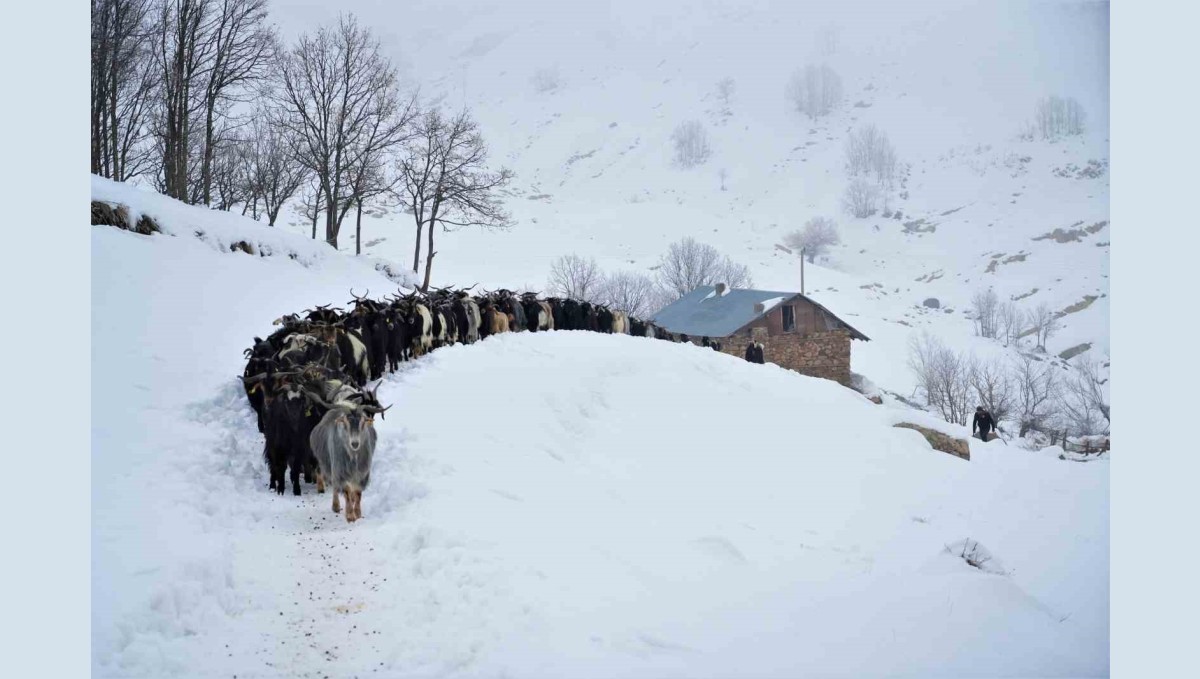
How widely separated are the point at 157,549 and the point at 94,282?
5.53m

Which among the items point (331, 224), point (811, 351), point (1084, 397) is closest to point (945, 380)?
point (811, 351)

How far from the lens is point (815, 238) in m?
56.8

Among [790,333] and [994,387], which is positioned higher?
[790,333]

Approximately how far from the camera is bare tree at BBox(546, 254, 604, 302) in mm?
44500

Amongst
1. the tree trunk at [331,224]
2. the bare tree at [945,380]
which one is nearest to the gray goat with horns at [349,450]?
the tree trunk at [331,224]

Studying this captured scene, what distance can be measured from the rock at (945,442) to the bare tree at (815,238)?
40.7 m

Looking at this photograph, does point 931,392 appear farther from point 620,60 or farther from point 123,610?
point 123,610

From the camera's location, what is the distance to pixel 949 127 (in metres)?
41.7

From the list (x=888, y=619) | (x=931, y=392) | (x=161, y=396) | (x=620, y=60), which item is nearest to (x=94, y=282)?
(x=161, y=396)

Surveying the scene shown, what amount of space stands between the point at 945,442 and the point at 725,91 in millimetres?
Result: 36003

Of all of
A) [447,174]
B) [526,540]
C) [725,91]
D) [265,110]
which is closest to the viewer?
[526,540]

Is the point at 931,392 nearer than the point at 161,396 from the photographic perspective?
No

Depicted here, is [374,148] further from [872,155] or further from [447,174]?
[872,155]

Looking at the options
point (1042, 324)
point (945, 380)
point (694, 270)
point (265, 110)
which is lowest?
point (945, 380)
